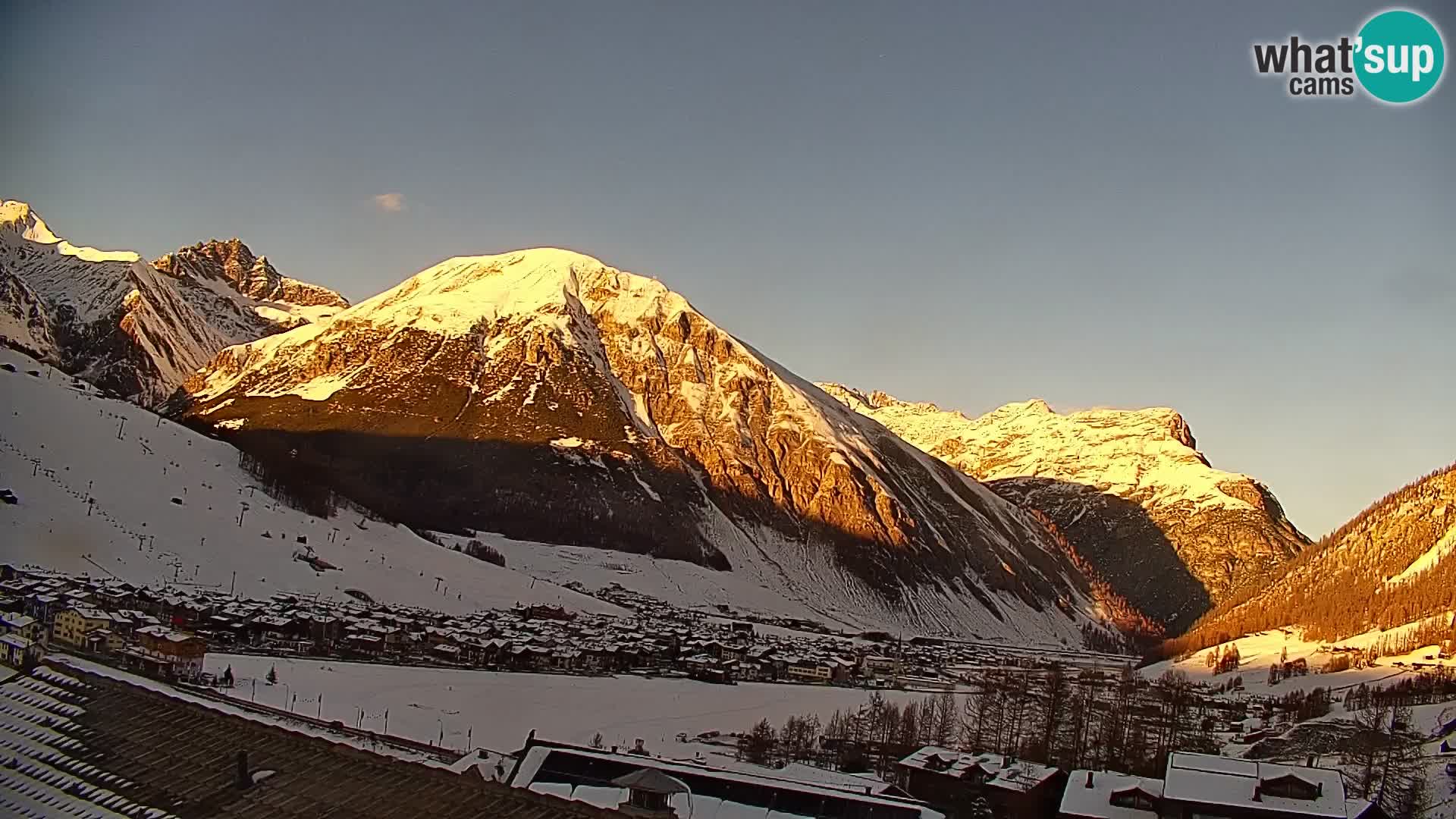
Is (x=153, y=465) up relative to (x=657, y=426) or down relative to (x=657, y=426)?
down

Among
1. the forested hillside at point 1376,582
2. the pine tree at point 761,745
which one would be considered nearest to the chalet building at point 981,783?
the pine tree at point 761,745

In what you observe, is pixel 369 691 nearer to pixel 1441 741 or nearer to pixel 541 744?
pixel 541 744

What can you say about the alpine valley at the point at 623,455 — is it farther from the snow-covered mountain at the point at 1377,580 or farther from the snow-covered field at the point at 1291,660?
the snow-covered field at the point at 1291,660

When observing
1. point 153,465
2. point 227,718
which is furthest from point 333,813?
point 153,465

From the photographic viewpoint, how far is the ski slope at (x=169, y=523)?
205 ft

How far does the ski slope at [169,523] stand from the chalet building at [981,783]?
40.7 metres

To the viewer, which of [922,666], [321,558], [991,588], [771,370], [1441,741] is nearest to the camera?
[1441,741]

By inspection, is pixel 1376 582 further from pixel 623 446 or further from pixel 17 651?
pixel 17 651

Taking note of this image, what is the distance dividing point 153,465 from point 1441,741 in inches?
2854

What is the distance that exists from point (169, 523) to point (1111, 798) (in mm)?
58124

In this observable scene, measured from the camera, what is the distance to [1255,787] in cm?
3028

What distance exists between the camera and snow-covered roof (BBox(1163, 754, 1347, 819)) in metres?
29.1

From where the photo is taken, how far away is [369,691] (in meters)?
44.7

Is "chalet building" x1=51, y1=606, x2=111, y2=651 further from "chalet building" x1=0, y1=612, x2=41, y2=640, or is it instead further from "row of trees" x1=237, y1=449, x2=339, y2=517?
"row of trees" x1=237, y1=449, x2=339, y2=517
